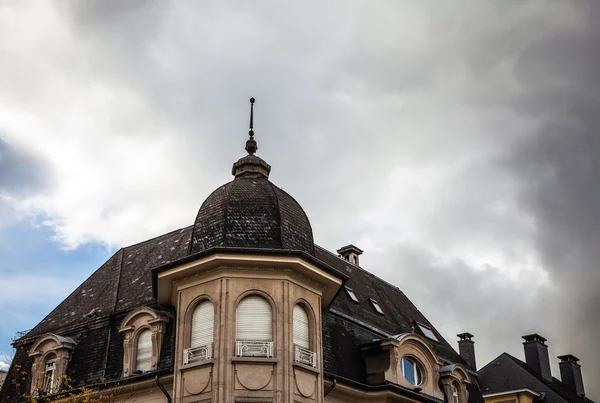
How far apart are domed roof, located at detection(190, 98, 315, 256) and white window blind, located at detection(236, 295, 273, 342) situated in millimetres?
1976

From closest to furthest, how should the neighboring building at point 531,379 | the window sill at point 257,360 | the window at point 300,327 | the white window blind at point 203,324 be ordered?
1. the window sill at point 257,360
2. the white window blind at point 203,324
3. the window at point 300,327
4. the neighboring building at point 531,379

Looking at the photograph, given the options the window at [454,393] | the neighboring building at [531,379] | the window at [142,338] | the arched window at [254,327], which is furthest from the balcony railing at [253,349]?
the neighboring building at [531,379]

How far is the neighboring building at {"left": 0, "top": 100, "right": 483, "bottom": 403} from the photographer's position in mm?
25516

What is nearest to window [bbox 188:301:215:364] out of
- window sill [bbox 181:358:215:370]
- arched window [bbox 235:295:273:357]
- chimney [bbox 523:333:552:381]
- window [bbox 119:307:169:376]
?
window sill [bbox 181:358:215:370]

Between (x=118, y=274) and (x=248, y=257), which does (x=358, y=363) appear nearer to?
(x=248, y=257)

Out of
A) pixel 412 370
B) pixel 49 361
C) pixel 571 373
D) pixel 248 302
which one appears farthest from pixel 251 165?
pixel 571 373

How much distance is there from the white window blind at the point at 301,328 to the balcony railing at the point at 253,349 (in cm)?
144

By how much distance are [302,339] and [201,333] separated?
11.4 feet

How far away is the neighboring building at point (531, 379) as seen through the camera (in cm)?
4862

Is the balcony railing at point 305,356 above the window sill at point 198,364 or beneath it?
above

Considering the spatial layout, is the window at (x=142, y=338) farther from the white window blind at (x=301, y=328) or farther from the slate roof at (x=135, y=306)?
the white window blind at (x=301, y=328)

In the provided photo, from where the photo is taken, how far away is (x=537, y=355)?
5325cm

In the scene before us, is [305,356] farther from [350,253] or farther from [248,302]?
[350,253]

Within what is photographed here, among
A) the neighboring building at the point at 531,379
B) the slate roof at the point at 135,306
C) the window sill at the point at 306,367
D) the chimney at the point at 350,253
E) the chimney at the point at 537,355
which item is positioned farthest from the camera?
the chimney at the point at 537,355
